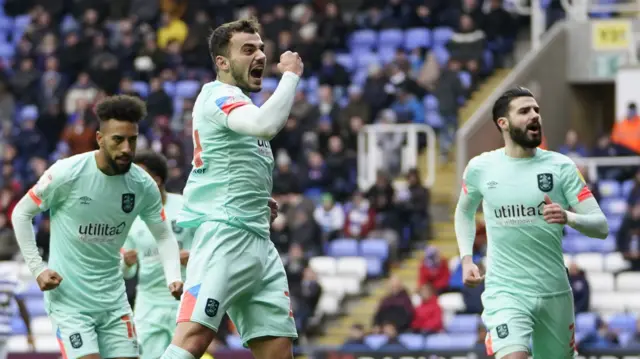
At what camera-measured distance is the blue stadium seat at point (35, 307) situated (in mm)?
22359

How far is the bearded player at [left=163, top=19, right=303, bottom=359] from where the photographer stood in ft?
29.4

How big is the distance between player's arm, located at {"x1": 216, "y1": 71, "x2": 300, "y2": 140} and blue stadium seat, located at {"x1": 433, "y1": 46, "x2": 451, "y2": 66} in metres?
16.6

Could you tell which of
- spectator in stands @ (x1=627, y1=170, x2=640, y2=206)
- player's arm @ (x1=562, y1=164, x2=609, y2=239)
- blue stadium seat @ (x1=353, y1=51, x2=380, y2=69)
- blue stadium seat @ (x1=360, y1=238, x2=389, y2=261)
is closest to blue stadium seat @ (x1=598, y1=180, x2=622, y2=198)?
spectator in stands @ (x1=627, y1=170, x2=640, y2=206)

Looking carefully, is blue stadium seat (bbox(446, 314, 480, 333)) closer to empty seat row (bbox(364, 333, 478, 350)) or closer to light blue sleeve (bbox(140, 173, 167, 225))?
empty seat row (bbox(364, 333, 478, 350))

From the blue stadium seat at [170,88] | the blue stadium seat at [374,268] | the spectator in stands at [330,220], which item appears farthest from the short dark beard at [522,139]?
the blue stadium seat at [170,88]

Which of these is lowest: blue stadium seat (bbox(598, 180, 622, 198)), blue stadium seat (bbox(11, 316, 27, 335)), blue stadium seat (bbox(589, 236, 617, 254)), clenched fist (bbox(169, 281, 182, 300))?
blue stadium seat (bbox(11, 316, 27, 335))

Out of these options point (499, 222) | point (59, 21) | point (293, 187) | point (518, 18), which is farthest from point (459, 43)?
point (499, 222)

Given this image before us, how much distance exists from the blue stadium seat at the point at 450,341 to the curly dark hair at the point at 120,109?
29.7 ft

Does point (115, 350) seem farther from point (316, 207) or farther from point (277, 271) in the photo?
point (316, 207)

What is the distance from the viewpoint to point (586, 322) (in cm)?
1842

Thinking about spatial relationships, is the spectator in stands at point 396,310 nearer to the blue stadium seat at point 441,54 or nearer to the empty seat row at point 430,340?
the empty seat row at point 430,340

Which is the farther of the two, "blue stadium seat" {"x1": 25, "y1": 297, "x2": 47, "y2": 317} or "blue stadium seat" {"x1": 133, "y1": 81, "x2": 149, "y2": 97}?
"blue stadium seat" {"x1": 133, "y1": 81, "x2": 149, "y2": 97}

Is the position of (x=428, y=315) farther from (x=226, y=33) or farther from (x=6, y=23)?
(x=6, y=23)

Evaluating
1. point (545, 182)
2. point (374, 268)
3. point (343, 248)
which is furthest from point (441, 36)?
point (545, 182)
